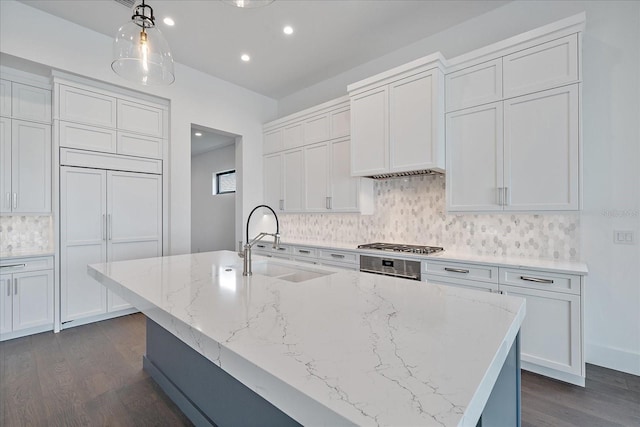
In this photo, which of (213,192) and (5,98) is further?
(213,192)

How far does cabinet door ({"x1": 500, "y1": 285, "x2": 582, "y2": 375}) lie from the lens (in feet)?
7.19

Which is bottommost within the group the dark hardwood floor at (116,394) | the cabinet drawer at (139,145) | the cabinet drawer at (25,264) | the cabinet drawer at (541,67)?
the dark hardwood floor at (116,394)

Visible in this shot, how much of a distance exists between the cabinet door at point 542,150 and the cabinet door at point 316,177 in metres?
2.11

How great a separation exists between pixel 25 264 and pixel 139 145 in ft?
5.58

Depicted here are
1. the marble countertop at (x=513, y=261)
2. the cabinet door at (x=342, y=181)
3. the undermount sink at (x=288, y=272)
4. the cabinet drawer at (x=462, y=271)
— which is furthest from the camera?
the cabinet door at (x=342, y=181)

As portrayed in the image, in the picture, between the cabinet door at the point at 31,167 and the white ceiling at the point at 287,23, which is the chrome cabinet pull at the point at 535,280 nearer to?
the white ceiling at the point at 287,23

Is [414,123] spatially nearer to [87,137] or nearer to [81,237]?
[87,137]

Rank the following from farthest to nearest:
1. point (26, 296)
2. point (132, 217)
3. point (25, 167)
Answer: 1. point (132, 217)
2. point (25, 167)
3. point (26, 296)


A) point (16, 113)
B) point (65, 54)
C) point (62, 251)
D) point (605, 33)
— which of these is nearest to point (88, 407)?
point (62, 251)

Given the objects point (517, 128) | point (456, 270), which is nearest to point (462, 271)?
point (456, 270)

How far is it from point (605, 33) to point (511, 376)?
2861 mm

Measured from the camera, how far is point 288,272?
2248 mm

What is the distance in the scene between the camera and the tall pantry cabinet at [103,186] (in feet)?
10.9

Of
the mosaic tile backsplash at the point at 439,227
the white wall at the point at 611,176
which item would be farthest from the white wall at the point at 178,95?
the white wall at the point at 611,176
